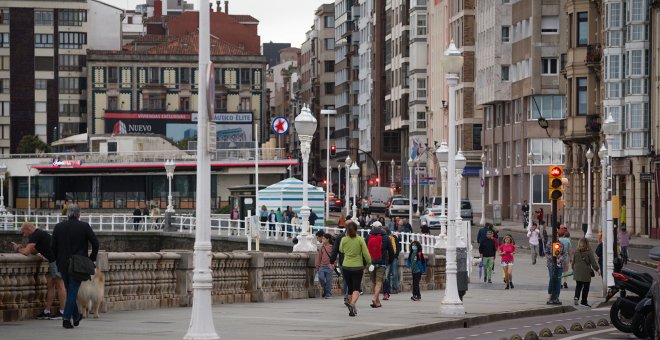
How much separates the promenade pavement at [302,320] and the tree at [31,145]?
125m

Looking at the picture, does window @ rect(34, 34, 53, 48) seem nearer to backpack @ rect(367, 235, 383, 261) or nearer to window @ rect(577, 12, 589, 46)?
window @ rect(577, 12, 589, 46)

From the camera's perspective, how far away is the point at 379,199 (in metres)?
120

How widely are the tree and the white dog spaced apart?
13681cm

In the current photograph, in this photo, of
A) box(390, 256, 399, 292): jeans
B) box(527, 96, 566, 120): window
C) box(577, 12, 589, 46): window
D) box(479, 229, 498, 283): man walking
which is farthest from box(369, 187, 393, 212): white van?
box(390, 256, 399, 292): jeans

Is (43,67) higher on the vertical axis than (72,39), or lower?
lower

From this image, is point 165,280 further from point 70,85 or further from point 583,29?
point 70,85

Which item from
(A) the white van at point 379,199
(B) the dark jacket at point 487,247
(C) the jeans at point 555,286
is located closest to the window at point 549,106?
(A) the white van at point 379,199

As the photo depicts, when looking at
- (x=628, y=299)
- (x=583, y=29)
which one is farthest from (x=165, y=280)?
(x=583, y=29)

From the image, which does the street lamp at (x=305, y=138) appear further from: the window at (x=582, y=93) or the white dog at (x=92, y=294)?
the window at (x=582, y=93)

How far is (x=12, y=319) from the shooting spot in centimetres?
2544

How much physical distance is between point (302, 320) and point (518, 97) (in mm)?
81726

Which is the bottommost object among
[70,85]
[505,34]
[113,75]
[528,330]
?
[528,330]

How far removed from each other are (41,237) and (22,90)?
481 feet

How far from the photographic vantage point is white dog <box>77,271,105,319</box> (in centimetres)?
2612
